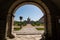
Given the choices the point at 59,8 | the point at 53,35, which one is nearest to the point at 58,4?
the point at 59,8

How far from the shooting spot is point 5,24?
7.02 meters

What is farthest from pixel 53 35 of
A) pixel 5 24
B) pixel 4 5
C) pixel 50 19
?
pixel 4 5

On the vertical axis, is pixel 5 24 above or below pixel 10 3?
below

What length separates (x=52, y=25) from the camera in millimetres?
7121

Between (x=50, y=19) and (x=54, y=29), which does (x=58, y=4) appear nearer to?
(x=50, y=19)

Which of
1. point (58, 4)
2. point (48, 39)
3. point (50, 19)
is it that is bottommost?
point (48, 39)

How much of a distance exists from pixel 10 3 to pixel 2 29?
188 cm

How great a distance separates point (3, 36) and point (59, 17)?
4093 mm

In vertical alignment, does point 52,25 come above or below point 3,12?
below

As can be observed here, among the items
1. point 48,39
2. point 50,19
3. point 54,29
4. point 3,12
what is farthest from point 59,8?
point 3,12

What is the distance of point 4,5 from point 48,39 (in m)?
3.91

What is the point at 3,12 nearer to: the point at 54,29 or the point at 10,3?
the point at 10,3

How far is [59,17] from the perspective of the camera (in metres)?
7.14

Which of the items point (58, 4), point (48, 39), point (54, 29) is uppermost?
point (58, 4)
